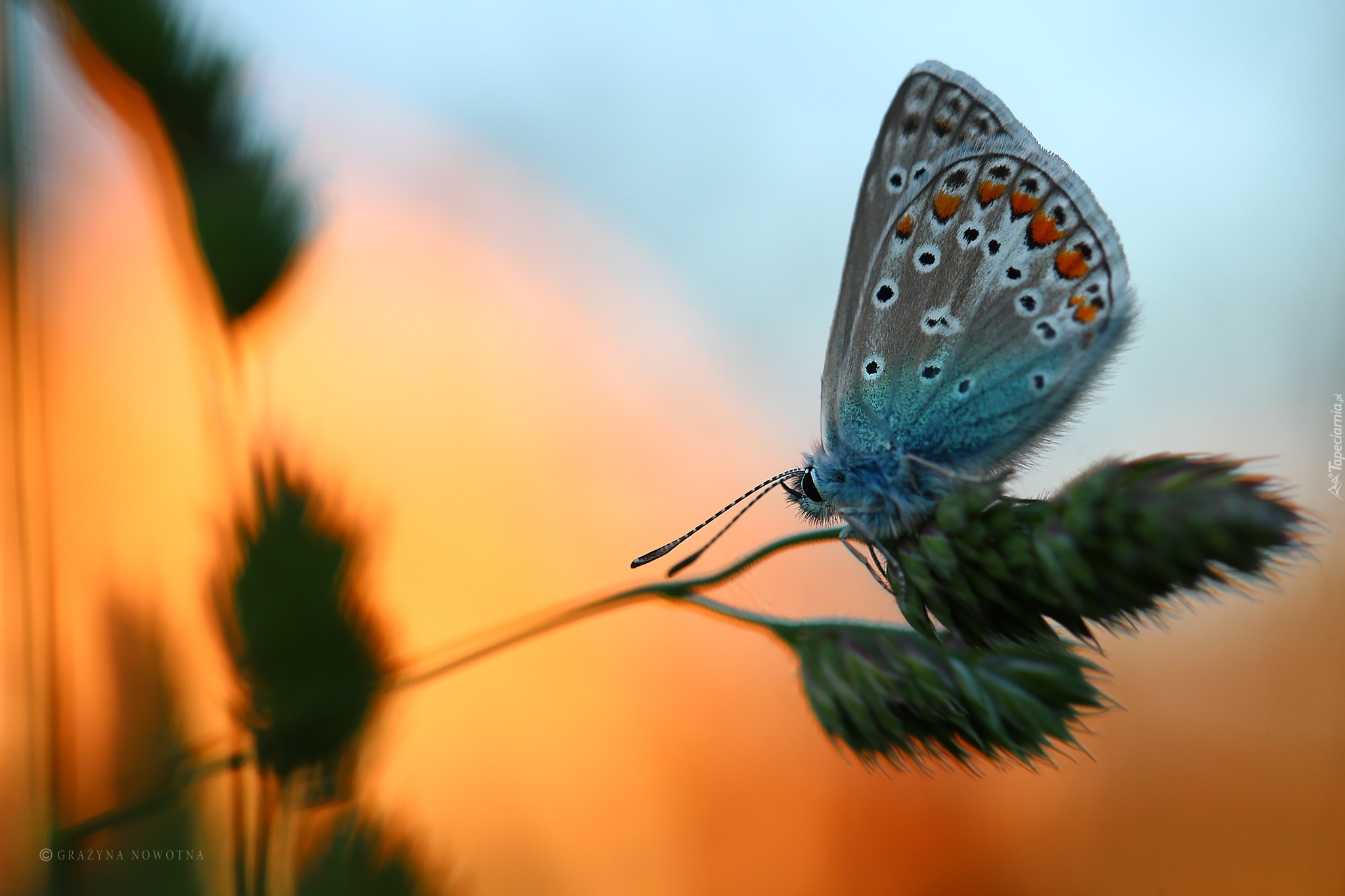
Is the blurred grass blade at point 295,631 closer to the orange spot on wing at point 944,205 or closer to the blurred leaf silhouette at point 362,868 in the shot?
the blurred leaf silhouette at point 362,868

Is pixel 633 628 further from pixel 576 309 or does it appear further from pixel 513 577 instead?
pixel 576 309

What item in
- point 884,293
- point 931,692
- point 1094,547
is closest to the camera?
point 1094,547

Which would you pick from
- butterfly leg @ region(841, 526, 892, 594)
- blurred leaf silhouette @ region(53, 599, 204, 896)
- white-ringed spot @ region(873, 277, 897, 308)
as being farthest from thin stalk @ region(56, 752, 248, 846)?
white-ringed spot @ region(873, 277, 897, 308)

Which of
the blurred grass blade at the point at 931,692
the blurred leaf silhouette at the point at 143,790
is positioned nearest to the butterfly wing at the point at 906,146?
the blurred grass blade at the point at 931,692

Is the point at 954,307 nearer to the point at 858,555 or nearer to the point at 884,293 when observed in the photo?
the point at 884,293

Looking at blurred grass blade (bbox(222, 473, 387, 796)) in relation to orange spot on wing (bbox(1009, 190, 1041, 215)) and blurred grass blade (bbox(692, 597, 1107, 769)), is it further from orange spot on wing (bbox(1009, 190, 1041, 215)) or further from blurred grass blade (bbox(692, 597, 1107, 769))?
orange spot on wing (bbox(1009, 190, 1041, 215))

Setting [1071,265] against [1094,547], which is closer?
[1094,547]

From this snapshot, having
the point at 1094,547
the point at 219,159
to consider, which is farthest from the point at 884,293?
the point at 219,159

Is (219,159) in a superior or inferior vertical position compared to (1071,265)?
superior
